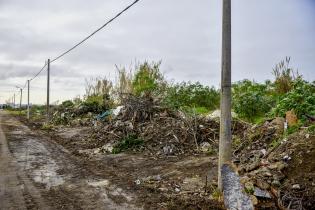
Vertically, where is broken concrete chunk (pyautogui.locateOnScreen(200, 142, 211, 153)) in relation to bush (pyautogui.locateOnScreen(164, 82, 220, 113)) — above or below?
below

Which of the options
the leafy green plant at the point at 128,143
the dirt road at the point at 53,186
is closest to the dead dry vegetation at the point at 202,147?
the leafy green plant at the point at 128,143

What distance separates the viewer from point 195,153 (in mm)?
11008

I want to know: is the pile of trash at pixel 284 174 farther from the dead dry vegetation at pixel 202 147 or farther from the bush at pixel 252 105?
the bush at pixel 252 105

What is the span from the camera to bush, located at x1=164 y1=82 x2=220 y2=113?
60.0 ft

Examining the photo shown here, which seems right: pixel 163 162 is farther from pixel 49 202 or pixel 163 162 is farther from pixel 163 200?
pixel 49 202

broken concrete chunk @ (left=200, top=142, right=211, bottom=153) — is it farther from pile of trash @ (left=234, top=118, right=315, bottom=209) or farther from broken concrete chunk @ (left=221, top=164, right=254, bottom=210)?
broken concrete chunk @ (left=221, top=164, right=254, bottom=210)

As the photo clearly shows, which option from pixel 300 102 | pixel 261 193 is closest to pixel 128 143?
pixel 300 102

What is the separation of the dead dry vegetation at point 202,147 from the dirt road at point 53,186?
0.48 meters

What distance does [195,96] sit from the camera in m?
19.1

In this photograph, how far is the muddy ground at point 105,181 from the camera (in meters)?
6.39

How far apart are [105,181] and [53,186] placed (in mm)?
1058

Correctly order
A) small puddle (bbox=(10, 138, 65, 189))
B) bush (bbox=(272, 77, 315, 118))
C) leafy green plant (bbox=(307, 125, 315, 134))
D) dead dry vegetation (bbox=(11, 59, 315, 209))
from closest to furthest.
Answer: dead dry vegetation (bbox=(11, 59, 315, 209)) < leafy green plant (bbox=(307, 125, 315, 134)) < small puddle (bbox=(10, 138, 65, 189)) < bush (bbox=(272, 77, 315, 118))

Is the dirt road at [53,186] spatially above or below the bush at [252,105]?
below

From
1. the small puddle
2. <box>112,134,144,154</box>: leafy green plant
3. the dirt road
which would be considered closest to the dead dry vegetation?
<box>112,134,144,154</box>: leafy green plant
